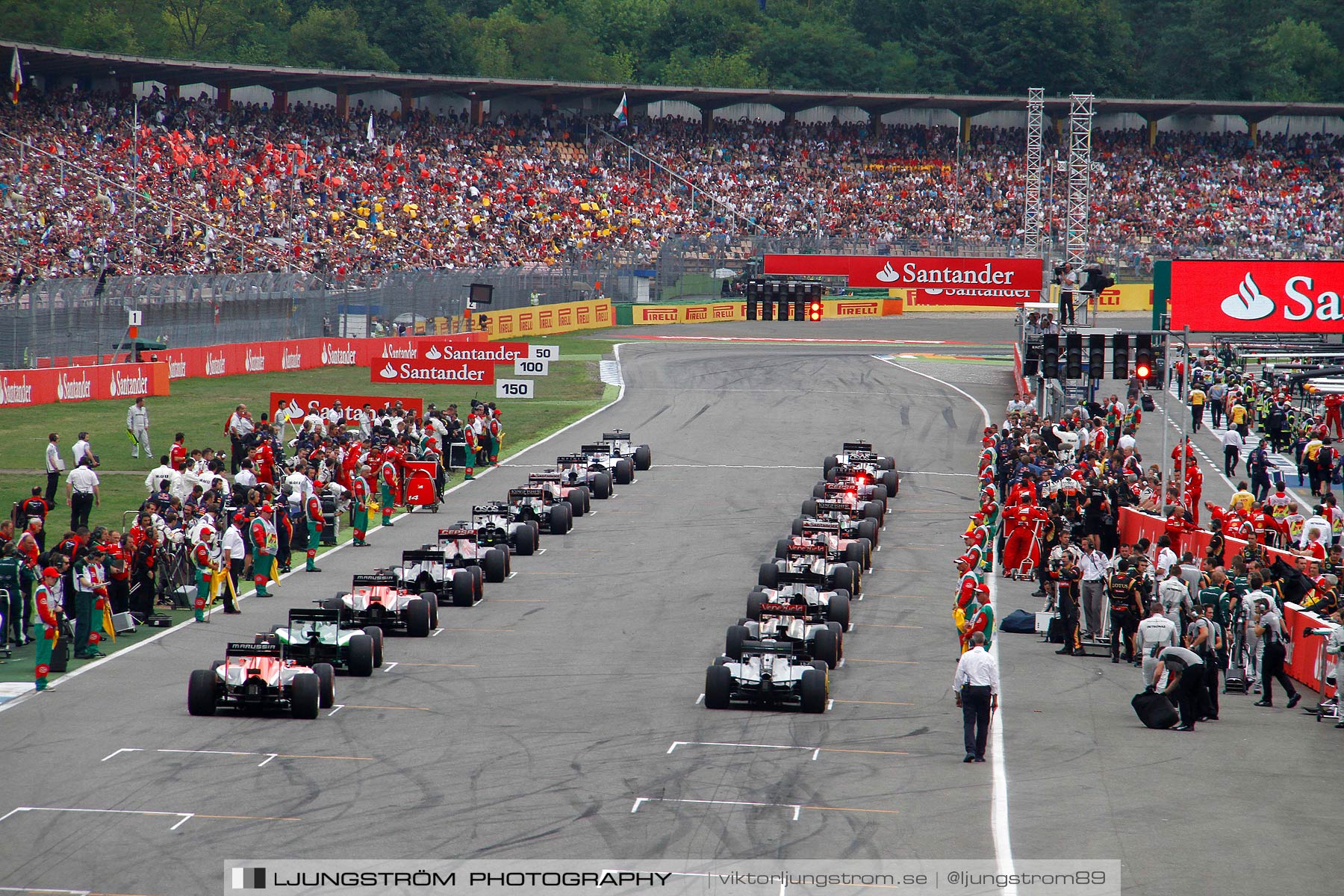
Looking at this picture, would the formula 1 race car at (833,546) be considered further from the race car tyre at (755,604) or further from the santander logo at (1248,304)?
the santander logo at (1248,304)

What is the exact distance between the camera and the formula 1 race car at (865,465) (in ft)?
100

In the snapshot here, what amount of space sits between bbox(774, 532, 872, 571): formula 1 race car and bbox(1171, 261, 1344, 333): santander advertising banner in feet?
33.3

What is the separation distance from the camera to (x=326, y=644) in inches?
703

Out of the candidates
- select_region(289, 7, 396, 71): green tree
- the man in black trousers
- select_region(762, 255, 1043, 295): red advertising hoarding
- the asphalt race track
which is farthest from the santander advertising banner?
select_region(289, 7, 396, 71): green tree

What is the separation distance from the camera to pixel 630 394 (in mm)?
47531

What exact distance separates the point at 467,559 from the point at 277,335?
29.5m

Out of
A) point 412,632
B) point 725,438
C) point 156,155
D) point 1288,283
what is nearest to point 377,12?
point 156,155

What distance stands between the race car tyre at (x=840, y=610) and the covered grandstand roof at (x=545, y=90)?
4727 centimetres

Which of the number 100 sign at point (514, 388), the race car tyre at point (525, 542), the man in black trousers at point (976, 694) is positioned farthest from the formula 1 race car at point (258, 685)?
the number 100 sign at point (514, 388)

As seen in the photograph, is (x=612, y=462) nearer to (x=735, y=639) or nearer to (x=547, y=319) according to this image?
(x=735, y=639)

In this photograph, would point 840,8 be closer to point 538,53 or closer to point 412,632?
point 538,53

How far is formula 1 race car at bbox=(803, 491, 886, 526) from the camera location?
26250mm

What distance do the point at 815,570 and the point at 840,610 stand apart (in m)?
2.25

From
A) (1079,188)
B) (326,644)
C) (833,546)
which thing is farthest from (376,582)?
(1079,188)
